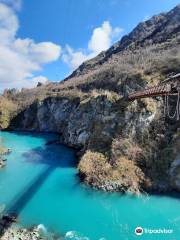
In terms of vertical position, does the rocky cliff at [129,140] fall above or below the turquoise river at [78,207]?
above

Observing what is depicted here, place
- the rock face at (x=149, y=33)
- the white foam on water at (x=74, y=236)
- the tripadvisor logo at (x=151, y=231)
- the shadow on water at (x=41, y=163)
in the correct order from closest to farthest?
the white foam on water at (x=74, y=236) → the tripadvisor logo at (x=151, y=231) → the shadow on water at (x=41, y=163) → the rock face at (x=149, y=33)

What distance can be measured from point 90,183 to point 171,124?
10977 millimetres

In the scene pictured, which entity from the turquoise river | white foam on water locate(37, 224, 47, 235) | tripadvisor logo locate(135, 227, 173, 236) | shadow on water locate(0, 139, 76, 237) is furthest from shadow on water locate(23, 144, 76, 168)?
tripadvisor logo locate(135, 227, 173, 236)

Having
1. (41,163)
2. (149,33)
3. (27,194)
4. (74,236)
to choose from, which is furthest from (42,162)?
(149,33)

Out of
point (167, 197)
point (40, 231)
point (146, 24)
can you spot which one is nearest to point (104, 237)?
point (40, 231)

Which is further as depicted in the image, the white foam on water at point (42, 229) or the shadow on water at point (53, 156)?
the shadow on water at point (53, 156)

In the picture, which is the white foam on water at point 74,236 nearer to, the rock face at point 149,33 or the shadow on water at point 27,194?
the shadow on water at point 27,194

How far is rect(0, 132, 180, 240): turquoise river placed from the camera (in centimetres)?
2046

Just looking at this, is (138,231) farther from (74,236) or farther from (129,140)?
(129,140)

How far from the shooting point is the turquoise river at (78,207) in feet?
67.1

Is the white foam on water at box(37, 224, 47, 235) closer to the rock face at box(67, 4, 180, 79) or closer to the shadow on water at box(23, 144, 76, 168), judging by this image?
the shadow on water at box(23, 144, 76, 168)

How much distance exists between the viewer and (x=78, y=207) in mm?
24125

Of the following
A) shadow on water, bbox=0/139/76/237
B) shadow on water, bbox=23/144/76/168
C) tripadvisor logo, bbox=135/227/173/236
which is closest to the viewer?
tripadvisor logo, bbox=135/227/173/236

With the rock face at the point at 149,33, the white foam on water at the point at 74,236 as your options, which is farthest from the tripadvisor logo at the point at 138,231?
the rock face at the point at 149,33
